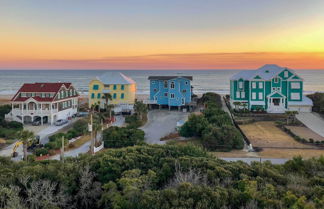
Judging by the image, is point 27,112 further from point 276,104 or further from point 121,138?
point 276,104

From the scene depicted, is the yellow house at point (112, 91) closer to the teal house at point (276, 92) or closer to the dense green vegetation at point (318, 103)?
the teal house at point (276, 92)

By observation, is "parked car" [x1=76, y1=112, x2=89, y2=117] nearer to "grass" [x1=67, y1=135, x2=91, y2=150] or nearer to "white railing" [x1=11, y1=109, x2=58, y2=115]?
"white railing" [x1=11, y1=109, x2=58, y2=115]

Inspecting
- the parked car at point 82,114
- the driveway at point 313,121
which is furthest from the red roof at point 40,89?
the driveway at point 313,121

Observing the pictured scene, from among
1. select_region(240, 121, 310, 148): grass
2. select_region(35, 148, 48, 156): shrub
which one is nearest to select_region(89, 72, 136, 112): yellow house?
select_region(240, 121, 310, 148): grass

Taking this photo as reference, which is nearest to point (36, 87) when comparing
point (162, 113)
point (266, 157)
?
point (162, 113)

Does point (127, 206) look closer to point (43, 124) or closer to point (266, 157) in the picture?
point (266, 157)

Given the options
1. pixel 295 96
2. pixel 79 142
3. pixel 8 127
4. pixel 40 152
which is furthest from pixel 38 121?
pixel 295 96
